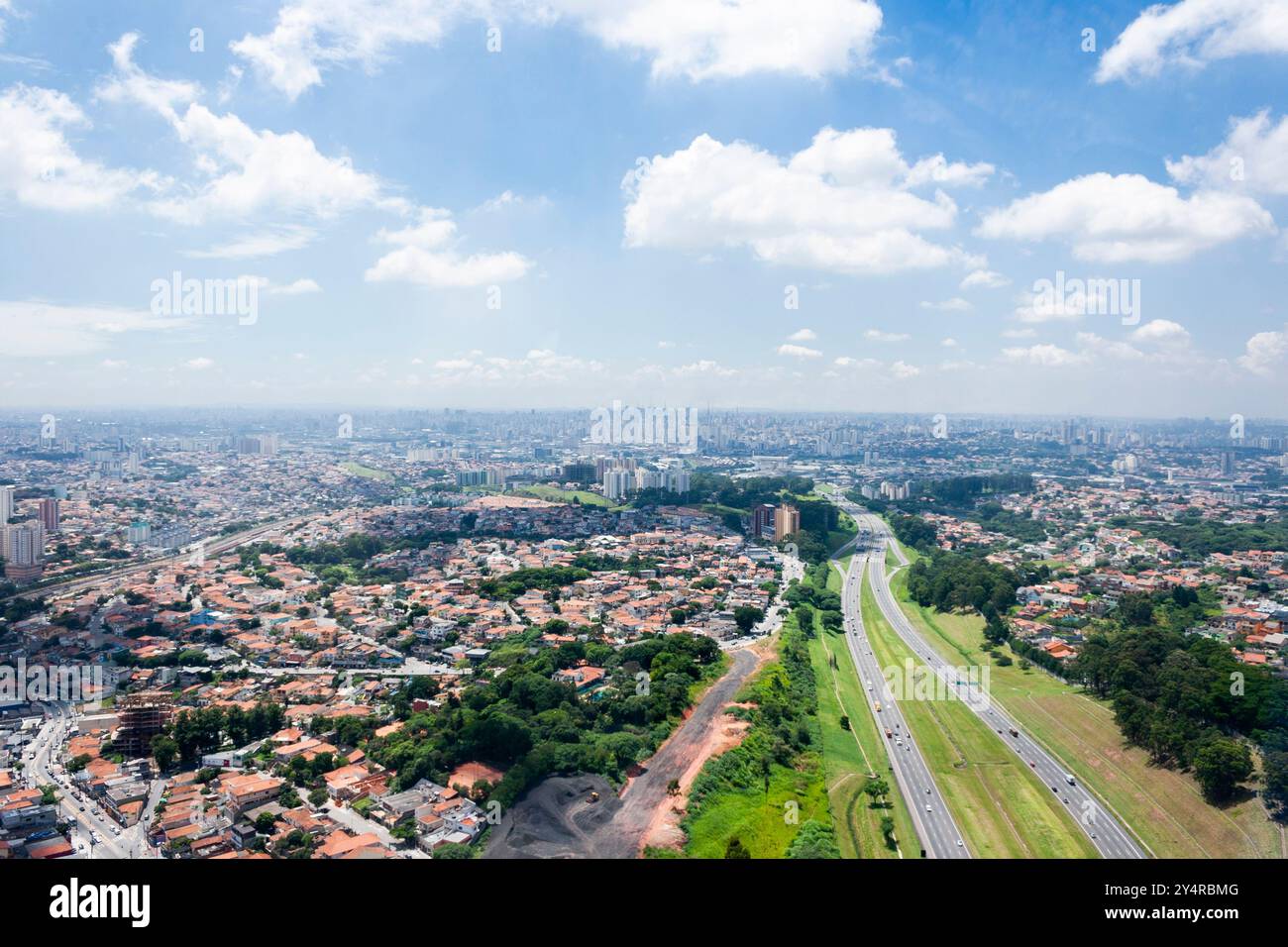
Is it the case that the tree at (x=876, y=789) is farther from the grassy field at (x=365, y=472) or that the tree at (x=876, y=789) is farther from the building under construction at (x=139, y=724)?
the grassy field at (x=365, y=472)

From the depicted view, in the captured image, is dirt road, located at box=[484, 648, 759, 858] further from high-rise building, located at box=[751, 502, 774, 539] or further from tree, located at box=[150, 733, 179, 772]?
high-rise building, located at box=[751, 502, 774, 539]

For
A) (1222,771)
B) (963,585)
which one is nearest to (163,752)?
(1222,771)

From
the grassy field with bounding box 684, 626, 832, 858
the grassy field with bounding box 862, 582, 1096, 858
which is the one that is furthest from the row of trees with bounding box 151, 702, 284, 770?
the grassy field with bounding box 862, 582, 1096, 858

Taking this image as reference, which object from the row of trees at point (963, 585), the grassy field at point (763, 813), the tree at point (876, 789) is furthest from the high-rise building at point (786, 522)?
the tree at point (876, 789)

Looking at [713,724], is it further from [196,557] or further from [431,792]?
[196,557]

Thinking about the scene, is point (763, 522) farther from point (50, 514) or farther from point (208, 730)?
point (50, 514)
